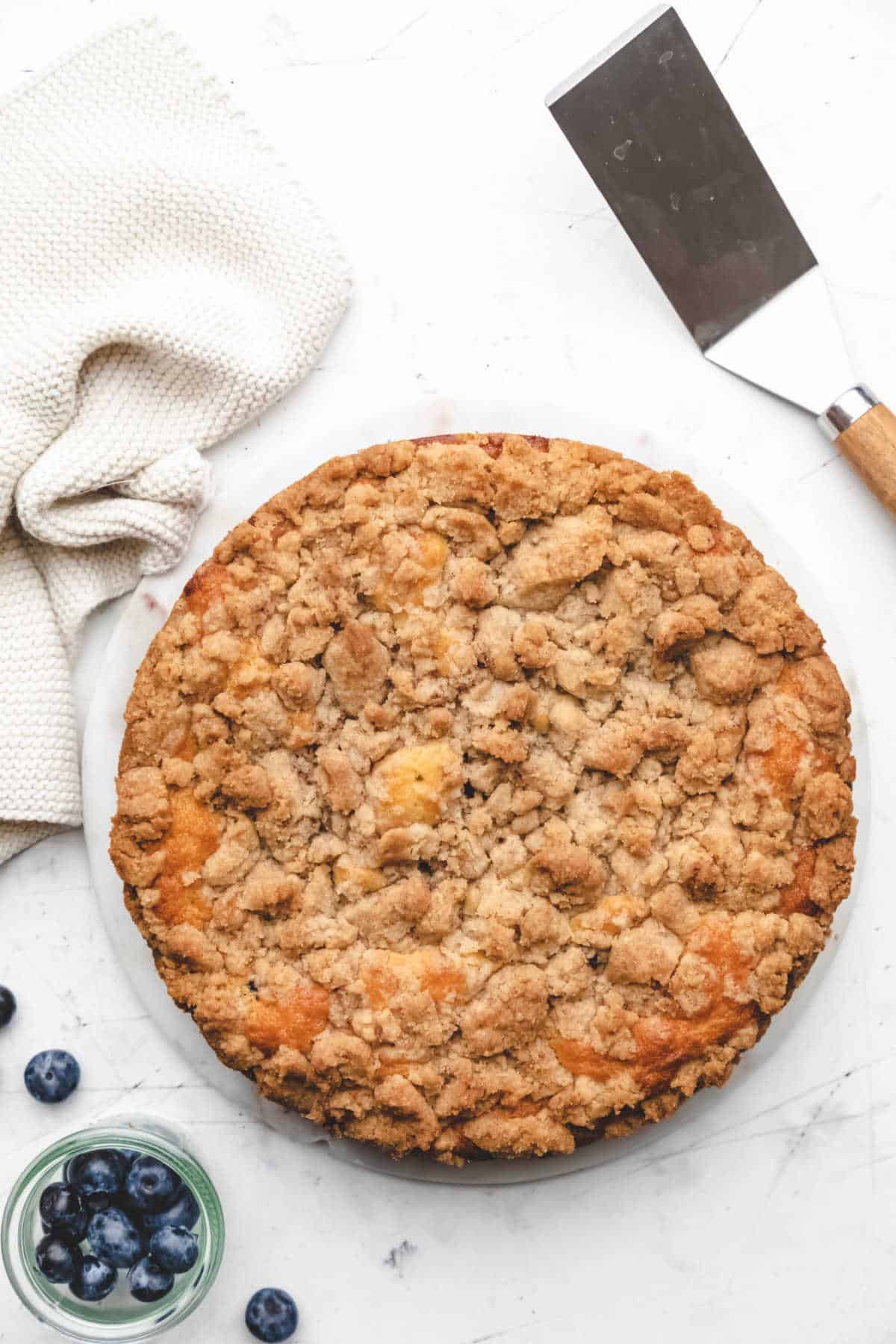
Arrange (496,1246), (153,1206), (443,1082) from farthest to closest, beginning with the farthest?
(496,1246), (153,1206), (443,1082)

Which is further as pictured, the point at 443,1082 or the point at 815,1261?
the point at 815,1261

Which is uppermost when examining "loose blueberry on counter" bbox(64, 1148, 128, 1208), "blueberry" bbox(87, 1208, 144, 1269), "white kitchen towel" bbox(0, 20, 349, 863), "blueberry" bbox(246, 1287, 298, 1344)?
"white kitchen towel" bbox(0, 20, 349, 863)

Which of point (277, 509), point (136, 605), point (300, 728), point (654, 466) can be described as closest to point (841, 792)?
point (654, 466)

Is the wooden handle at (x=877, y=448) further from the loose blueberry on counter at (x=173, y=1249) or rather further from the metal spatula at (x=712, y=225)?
the loose blueberry on counter at (x=173, y=1249)

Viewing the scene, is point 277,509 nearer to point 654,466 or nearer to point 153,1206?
point 654,466

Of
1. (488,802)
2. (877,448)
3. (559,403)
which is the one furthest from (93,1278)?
(877,448)

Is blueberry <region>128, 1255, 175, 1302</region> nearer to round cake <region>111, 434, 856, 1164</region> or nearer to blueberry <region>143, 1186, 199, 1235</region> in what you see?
blueberry <region>143, 1186, 199, 1235</region>

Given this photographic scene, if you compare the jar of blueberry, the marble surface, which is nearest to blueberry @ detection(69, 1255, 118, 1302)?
the jar of blueberry

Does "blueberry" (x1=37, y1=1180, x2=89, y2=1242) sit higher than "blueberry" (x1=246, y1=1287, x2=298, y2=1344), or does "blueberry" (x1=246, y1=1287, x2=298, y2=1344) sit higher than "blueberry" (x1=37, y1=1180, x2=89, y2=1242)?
"blueberry" (x1=37, y1=1180, x2=89, y2=1242)
